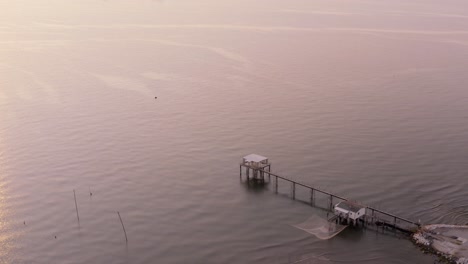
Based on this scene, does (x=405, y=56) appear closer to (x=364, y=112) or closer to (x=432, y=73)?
(x=432, y=73)

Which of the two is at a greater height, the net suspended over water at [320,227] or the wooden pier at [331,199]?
the wooden pier at [331,199]

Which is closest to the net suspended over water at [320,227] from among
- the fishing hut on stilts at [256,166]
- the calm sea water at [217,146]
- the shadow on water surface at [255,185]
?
the calm sea water at [217,146]

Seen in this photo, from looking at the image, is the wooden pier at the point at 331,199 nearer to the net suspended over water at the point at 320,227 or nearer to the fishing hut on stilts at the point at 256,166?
the fishing hut on stilts at the point at 256,166

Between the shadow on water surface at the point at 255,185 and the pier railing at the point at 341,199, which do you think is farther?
the shadow on water surface at the point at 255,185

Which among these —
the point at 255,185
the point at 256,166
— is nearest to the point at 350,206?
the point at 255,185

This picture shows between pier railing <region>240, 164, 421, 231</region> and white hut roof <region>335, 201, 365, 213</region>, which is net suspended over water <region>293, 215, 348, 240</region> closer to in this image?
white hut roof <region>335, 201, 365, 213</region>

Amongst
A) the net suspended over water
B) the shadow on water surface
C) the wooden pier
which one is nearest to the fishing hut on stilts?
the wooden pier
